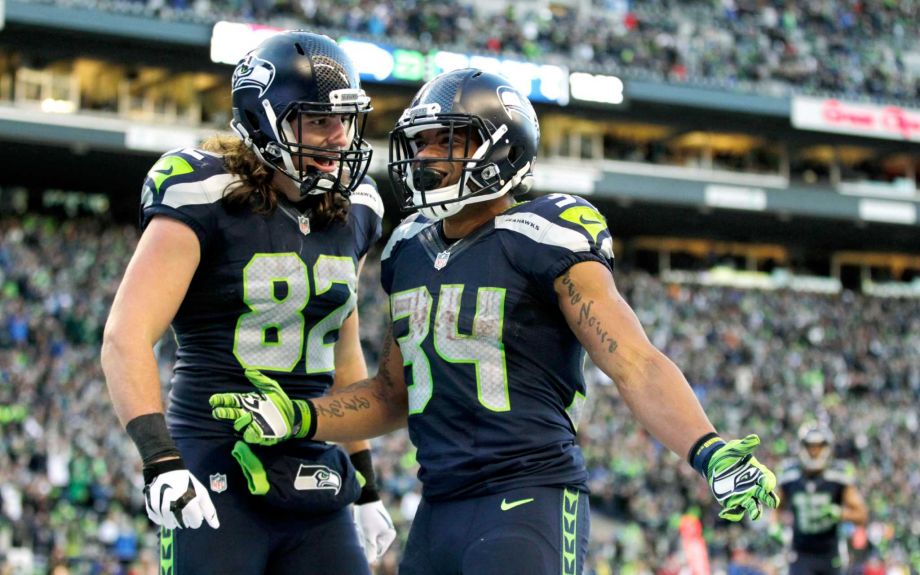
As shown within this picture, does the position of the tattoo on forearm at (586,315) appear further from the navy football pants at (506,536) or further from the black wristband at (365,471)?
the black wristband at (365,471)

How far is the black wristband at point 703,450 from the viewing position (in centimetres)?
328

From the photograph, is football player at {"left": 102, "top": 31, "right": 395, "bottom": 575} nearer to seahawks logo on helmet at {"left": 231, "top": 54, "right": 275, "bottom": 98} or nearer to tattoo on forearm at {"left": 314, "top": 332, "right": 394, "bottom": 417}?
seahawks logo on helmet at {"left": 231, "top": 54, "right": 275, "bottom": 98}

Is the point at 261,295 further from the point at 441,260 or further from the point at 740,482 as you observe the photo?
the point at 740,482

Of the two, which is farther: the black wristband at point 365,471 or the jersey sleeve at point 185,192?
the black wristband at point 365,471

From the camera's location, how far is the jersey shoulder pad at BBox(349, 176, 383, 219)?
455 centimetres

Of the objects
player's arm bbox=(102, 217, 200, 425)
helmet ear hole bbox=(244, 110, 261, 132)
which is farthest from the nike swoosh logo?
helmet ear hole bbox=(244, 110, 261, 132)

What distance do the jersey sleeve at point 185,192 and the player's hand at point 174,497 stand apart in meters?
0.81

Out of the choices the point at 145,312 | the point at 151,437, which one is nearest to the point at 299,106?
the point at 145,312

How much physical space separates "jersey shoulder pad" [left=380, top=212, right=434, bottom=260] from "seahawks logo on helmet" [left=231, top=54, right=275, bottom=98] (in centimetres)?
67

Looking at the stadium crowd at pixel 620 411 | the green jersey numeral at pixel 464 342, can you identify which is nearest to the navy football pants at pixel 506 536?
the green jersey numeral at pixel 464 342

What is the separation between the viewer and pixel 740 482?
10.2 feet

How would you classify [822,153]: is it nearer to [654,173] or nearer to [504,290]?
[654,173]

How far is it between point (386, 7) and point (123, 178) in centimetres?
757

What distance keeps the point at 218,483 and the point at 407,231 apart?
1051mm
